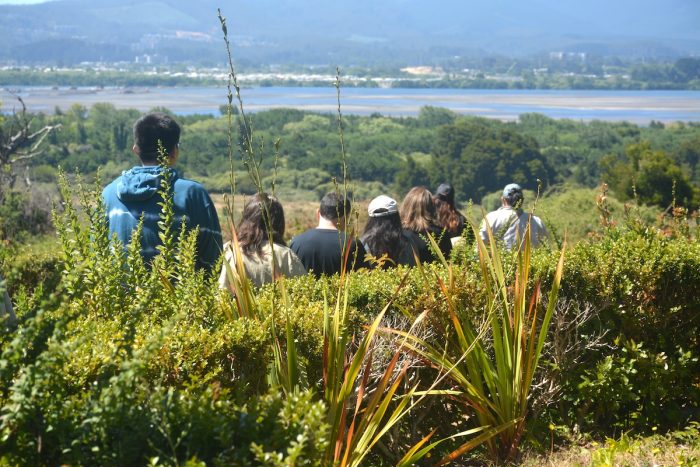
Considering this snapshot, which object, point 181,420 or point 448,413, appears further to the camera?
point 448,413

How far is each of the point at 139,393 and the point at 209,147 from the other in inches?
2768

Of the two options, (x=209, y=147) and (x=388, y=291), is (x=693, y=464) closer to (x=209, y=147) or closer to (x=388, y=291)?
(x=388, y=291)

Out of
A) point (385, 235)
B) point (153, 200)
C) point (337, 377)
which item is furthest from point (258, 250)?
point (337, 377)

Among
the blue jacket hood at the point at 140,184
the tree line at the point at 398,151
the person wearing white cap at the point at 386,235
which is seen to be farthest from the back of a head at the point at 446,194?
the tree line at the point at 398,151

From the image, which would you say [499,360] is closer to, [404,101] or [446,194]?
[446,194]

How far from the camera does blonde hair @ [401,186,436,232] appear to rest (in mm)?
5613

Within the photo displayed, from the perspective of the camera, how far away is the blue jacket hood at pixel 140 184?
400 cm

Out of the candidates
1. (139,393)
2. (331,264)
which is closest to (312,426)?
(139,393)

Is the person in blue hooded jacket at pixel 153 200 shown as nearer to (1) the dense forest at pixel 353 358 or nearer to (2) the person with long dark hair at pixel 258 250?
(1) the dense forest at pixel 353 358

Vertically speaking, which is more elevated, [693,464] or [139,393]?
[139,393]

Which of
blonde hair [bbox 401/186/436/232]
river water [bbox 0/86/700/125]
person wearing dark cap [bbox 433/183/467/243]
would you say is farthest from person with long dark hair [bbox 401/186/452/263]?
river water [bbox 0/86/700/125]

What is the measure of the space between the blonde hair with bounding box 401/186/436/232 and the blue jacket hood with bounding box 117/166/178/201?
6.87 ft

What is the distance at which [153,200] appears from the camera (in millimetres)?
4086

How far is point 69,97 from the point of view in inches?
4267
